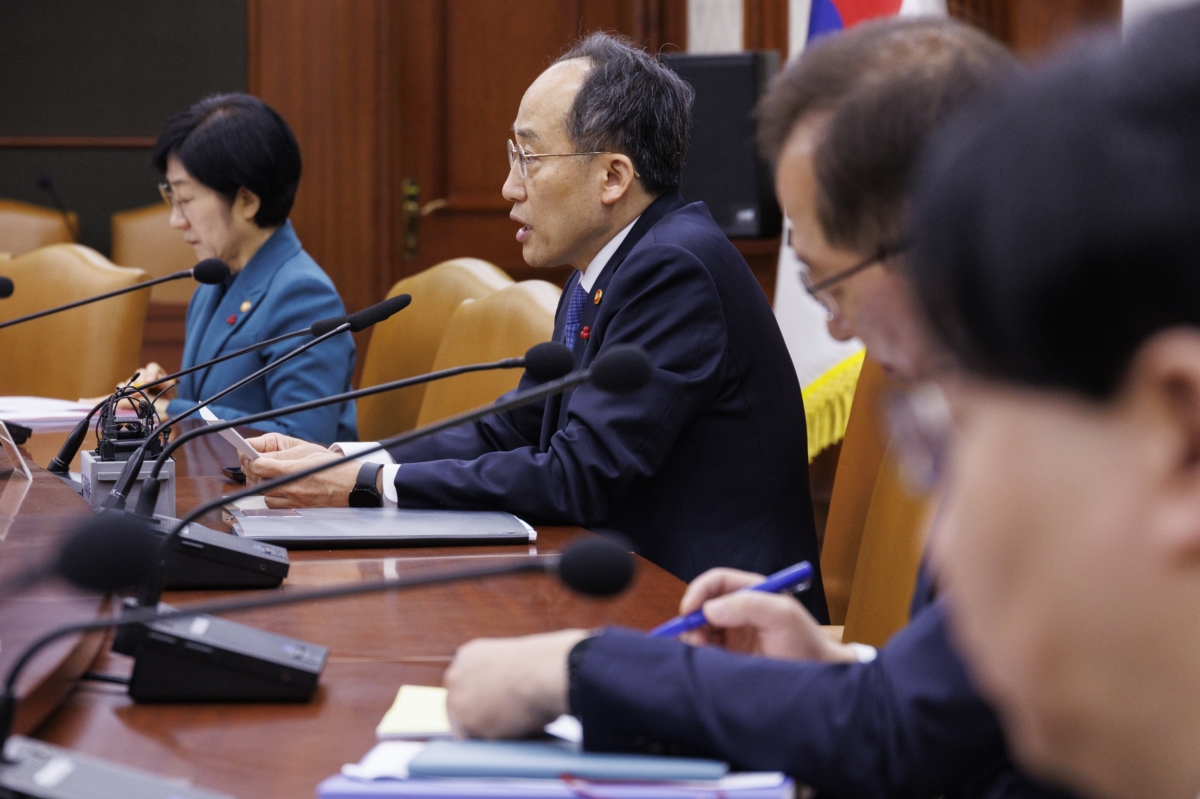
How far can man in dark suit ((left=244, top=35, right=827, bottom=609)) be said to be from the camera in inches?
68.6

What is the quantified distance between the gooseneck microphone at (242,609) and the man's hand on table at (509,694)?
6 cm

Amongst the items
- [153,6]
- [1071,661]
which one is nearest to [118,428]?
[1071,661]

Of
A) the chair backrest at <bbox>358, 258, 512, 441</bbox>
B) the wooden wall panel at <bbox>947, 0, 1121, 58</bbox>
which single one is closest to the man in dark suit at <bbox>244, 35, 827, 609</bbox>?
the chair backrest at <bbox>358, 258, 512, 441</bbox>

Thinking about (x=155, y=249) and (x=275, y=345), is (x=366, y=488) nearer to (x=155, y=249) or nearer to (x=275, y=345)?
(x=275, y=345)

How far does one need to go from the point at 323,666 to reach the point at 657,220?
114cm

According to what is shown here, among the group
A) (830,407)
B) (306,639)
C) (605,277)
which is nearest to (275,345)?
(605,277)

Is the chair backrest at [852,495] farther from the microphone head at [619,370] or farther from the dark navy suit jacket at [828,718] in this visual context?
the dark navy suit jacket at [828,718]

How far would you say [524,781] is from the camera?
0.80 metres

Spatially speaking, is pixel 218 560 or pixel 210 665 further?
pixel 218 560

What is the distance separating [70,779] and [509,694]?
10.6 inches

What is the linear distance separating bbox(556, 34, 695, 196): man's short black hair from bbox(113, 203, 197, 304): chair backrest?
11.1ft

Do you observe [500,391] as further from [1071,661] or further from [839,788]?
[1071,661]

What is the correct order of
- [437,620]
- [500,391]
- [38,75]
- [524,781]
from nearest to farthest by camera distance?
[524,781]
[437,620]
[500,391]
[38,75]

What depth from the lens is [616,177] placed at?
203 cm
